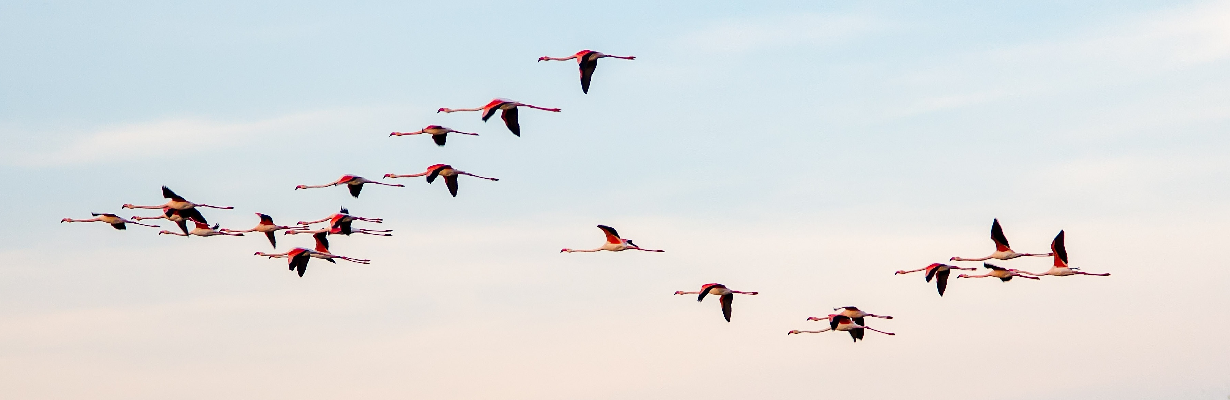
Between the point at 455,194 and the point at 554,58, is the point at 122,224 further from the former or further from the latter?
the point at 554,58

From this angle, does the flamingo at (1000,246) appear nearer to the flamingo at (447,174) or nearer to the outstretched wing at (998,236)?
the outstretched wing at (998,236)

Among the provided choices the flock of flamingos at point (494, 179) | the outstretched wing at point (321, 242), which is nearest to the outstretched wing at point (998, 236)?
the flock of flamingos at point (494, 179)

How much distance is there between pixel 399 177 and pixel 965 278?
965 inches

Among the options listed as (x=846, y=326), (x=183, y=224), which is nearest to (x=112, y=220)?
(x=183, y=224)

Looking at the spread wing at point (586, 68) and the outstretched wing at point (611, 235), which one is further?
the outstretched wing at point (611, 235)

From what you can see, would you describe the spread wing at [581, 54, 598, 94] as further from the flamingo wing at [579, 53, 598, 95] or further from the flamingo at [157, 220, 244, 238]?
the flamingo at [157, 220, 244, 238]

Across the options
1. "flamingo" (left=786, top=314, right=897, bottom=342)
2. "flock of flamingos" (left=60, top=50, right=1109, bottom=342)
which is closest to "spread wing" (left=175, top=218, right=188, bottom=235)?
"flock of flamingos" (left=60, top=50, right=1109, bottom=342)

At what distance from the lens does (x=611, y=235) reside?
277 ft

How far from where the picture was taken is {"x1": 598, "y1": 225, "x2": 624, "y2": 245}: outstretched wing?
8350cm

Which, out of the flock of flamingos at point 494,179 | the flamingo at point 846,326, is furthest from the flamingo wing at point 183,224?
the flamingo at point 846,326

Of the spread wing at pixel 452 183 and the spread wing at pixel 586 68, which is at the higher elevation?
the spread wing at pixel 586 68

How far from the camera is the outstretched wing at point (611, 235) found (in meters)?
83.5

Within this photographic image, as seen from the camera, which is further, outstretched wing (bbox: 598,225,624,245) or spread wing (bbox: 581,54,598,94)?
outstretched wing (bbox: 598,225,624,245)

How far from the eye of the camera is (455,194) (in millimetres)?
82375
